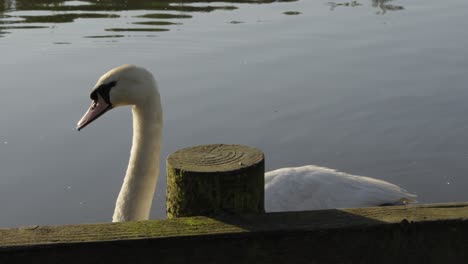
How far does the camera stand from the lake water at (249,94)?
6.13m

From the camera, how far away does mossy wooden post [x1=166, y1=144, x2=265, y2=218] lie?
2258mm

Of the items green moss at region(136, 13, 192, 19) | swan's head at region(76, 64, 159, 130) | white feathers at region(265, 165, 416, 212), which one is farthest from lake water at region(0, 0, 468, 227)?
swan's head at region(76, 64, 159, 130)

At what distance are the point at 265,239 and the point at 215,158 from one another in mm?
401

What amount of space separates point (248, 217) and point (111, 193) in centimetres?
380

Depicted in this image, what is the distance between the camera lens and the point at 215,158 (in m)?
2.36

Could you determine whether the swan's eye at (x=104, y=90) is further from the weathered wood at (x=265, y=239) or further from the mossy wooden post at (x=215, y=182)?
the weathered wood at (x=265, y=239)

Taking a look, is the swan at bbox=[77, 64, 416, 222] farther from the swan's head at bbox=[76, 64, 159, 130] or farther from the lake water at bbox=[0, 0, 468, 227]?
the lake water at bbox=[0, 0, 468, 227]

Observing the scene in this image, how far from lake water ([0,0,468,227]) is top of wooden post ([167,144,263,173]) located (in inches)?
123

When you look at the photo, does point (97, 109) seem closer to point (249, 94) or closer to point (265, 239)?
point (265, 239)

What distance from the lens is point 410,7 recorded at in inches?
493

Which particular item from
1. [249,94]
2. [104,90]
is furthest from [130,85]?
[249,94]

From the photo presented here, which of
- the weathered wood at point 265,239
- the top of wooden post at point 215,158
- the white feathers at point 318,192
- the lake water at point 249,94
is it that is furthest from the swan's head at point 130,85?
the lake water at point 249,94

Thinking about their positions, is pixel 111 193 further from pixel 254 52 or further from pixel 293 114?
pixel 254 52

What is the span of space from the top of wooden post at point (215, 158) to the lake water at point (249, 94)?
3.13 m
